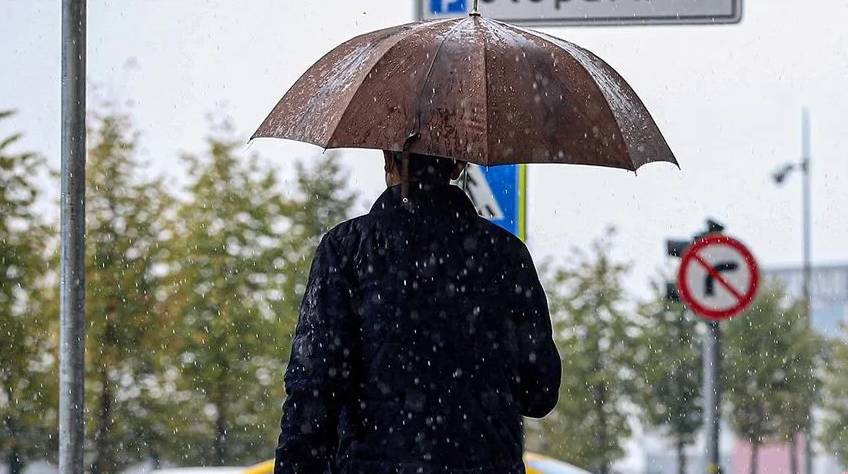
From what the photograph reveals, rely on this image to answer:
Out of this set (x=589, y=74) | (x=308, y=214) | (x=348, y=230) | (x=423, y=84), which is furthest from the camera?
(x=308, y=214)

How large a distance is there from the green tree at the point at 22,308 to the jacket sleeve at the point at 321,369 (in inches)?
567

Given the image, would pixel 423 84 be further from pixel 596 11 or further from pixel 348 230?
pixel 596 11

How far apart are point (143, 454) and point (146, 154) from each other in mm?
4136

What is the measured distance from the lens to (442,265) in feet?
10.2

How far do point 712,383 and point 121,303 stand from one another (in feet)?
35.6

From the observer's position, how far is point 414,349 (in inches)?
120

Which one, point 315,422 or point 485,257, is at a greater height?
point 485,257

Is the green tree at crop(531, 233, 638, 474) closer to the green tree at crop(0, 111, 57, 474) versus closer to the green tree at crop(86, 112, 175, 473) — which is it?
the green tree at crop(86, 112, 175, 473)

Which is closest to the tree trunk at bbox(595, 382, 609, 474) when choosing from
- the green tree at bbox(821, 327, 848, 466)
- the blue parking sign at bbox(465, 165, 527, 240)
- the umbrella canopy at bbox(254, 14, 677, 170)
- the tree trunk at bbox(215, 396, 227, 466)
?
the tree trunk at bbox(215, 396, 227, 466)

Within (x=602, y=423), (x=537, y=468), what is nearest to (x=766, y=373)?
(x=602, y=423)

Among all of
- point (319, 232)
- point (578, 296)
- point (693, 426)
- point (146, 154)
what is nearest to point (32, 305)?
point (146, 154)

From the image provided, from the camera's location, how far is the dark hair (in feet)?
10.9

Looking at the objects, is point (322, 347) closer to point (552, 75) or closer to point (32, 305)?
point (552, 75)

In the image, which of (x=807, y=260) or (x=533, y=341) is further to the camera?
(x=807, y=260)
